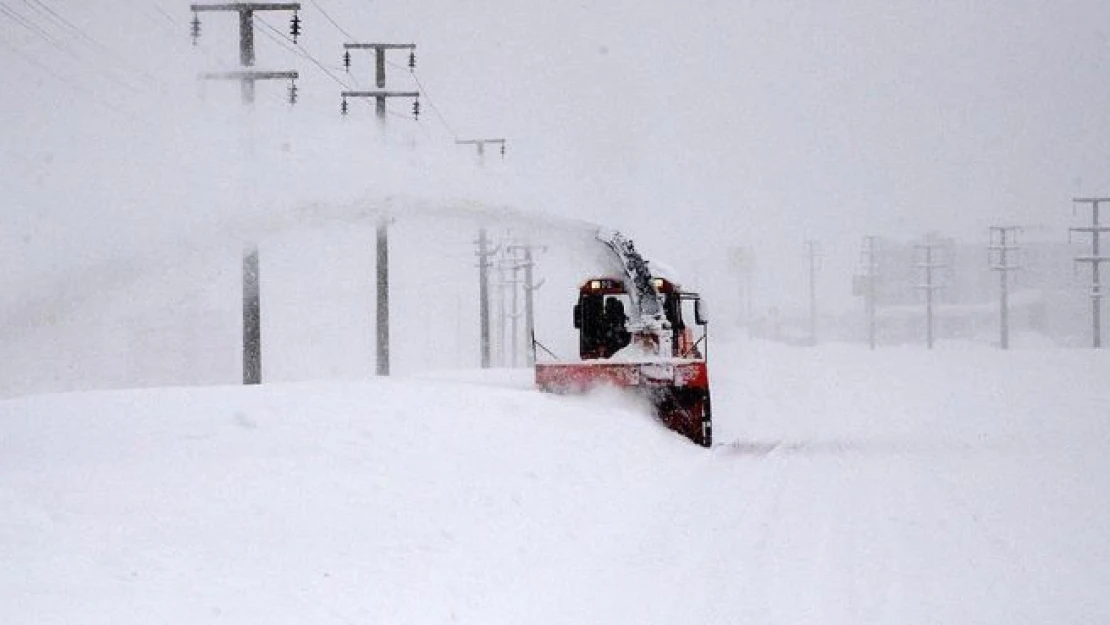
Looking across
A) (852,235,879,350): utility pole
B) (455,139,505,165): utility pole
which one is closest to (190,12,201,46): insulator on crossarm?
(455,139,505,165): utility pole

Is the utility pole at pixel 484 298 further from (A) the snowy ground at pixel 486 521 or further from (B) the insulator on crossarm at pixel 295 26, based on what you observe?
(A) the snowy ground at pixel 486 521

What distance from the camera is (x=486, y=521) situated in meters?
9.20

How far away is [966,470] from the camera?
14039 mm

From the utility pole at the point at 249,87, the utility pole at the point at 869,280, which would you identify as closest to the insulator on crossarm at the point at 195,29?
the utility pole at the point at 249,87

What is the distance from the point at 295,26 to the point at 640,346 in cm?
1110

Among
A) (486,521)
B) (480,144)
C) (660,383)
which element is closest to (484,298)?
(480,144)

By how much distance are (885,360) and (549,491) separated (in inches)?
1892

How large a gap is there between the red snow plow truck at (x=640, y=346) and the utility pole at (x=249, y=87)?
538cm

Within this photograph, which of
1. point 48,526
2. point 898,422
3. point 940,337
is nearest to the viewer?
point 48,526

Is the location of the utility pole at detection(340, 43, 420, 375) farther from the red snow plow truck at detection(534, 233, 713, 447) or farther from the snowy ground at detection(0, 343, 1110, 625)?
the snowy ground at detection(0, 343, 1110, 625)

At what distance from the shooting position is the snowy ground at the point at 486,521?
6.19m

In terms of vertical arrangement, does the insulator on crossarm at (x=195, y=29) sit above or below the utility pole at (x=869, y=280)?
above

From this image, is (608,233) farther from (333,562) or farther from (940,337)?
(940,337)

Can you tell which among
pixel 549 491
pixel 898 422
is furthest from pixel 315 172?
pixel 898 422
